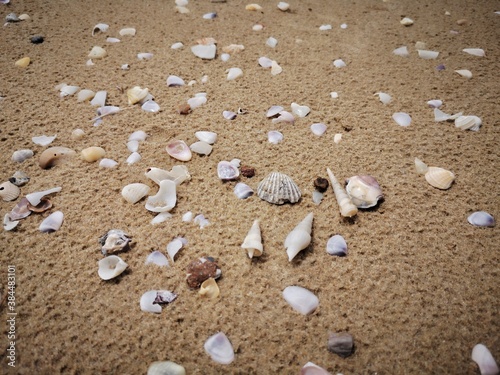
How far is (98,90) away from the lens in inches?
98.4

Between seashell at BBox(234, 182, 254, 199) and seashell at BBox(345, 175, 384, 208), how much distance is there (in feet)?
1.78

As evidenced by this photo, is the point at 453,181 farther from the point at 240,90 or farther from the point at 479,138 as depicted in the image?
the point at 240,90

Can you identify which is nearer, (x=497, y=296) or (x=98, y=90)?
(x=497, y=296)

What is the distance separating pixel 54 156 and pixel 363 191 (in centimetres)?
184

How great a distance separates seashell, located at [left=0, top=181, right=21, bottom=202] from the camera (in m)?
1.79

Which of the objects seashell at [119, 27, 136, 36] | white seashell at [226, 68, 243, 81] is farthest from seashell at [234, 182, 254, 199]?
seashell at [119, 27, 136, 36]

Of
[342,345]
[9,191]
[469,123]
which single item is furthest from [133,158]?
[469,123]

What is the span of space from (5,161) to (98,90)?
2.80 feet

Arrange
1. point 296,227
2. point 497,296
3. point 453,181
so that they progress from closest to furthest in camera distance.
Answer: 1. point 497,296
2. point 296,227
3. point 453,181

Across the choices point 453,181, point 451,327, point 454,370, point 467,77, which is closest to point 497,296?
point 451,327

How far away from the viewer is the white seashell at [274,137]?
6.93ft

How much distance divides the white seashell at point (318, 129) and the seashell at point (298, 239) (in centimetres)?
77

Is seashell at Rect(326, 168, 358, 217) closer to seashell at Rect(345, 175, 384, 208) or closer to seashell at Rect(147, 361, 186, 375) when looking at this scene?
seashell at Rect(345, 175, 384, 208)

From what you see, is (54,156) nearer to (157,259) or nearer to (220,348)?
(157,259)
